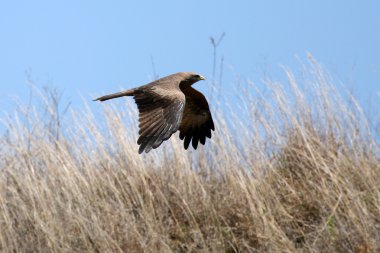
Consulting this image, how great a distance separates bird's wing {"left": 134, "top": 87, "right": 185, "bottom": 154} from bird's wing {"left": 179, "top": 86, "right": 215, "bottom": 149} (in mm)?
621

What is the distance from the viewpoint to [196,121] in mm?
4020

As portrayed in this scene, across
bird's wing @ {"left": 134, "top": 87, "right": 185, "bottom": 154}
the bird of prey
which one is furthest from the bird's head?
bird's wing @ {"left": 134, "top": 87, "right": 185, "bottom": 154}

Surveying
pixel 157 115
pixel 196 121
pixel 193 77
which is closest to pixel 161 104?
pixel 157 115

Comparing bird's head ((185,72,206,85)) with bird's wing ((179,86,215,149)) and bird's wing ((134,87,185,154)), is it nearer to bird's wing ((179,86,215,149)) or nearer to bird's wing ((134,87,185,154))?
bird's wing ((179,86,215,149))

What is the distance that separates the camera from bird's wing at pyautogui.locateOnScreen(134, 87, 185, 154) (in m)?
3.04

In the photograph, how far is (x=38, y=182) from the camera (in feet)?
15.7

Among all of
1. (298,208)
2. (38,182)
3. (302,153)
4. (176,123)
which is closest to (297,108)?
(302,153)

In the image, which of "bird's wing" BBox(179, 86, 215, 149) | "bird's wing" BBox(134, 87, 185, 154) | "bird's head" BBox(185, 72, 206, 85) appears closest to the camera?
"bird's wing" BBox(134, 87, 185, 154)

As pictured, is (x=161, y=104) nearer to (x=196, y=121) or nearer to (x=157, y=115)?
(x=157, y=115)

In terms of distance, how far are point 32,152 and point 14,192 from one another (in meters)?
0.31

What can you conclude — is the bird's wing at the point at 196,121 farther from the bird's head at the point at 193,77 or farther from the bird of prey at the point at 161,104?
the bird's head at the point at 193,77

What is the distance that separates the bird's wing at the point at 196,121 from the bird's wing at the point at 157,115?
2.04 feet

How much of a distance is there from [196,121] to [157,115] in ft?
2.87

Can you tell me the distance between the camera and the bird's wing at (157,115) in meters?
3.04
